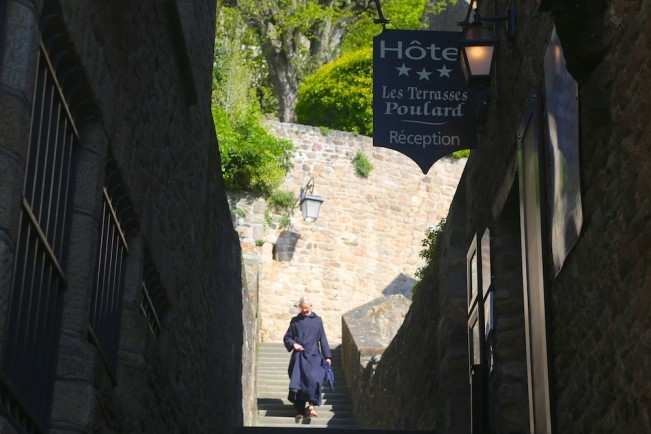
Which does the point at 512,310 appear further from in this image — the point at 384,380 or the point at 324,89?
the point at 324,89

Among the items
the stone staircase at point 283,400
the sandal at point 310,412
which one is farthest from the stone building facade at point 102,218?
the stone staircase at point 283,400

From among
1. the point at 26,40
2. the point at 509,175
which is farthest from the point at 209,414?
the point at 26,40

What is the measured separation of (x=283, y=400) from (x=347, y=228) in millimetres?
10833

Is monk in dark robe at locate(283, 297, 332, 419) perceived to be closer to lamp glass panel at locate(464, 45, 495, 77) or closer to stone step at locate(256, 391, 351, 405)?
stone step at locate(256, 391, 351, 405)

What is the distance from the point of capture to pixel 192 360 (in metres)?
9.74

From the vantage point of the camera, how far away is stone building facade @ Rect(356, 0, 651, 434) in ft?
18.3

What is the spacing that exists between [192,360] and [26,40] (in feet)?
18.0

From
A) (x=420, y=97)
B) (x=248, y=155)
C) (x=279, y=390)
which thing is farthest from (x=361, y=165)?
(x=420, y=97)

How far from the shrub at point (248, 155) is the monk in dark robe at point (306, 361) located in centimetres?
910

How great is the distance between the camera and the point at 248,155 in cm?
2442

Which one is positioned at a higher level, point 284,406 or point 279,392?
point 279,392

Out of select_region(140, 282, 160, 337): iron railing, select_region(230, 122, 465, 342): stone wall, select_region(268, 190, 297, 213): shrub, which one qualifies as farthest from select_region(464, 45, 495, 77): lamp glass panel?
select_region(268, 190, 297, 213): shrub

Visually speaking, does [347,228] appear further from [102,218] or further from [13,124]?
[13,124]

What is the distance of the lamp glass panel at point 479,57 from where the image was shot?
9203mm
